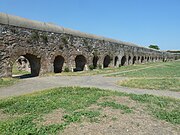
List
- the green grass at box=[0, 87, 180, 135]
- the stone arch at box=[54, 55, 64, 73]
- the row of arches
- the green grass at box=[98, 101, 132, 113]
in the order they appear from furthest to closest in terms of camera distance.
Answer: the stone arch at box=[54, 55, 64, 73]
the row of arches
the green grass at box=[98, 101, 132, 113]
the green grass at box=[0, 87, 180, 135]

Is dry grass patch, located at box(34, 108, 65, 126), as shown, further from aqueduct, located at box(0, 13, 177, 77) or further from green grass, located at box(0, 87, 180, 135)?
aqueduct, located at box(0, 13, 177, 77)

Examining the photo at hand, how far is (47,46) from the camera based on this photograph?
14914mm

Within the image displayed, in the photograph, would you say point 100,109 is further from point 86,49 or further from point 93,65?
point 93,65

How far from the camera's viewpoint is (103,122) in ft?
14.0

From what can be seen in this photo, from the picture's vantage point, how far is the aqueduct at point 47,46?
475 inches

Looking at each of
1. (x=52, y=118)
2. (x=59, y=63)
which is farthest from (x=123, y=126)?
(x=59, y=63)

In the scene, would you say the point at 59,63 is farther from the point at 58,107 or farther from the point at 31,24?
the point at 58,107

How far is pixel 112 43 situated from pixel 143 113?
67.9 ft

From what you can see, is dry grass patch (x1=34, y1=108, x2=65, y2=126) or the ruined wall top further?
the ruined wall top

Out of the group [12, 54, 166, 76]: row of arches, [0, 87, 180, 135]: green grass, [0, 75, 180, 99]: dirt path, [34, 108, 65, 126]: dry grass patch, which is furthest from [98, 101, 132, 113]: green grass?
[12, 54, 166, 76]: row of arches

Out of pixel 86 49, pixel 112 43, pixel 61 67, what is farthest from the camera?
pixel 112 43

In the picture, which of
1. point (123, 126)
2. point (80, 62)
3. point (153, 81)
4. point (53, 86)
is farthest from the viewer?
point (80, 62)

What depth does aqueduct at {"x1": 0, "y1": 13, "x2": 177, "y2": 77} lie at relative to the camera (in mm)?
12062

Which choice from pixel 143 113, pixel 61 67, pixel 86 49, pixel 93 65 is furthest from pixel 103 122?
pixel 93 65
